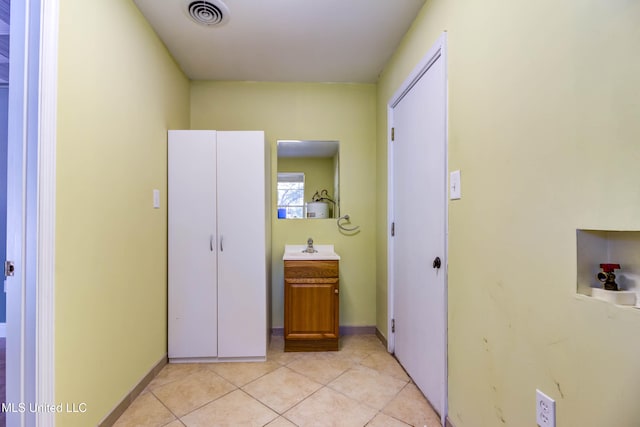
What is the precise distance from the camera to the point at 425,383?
172 centimetres

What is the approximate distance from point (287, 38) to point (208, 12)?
55 centimetres

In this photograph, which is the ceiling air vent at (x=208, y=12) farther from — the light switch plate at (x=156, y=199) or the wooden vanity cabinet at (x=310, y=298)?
the wooden vanity cabinet at (x=310, y=298)

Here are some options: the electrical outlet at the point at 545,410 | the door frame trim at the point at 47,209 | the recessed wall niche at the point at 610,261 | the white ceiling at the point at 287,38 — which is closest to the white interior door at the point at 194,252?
the white ceiling at the point at 287,38

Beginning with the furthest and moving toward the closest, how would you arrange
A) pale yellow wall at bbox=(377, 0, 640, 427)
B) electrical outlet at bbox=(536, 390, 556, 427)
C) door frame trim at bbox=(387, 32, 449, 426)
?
door frame trim at bbox=(387, 32, 449, 426) < electrical outlet at bbox=(536, 390, 556, 427) < pale yellow wall at bbox=(377, 0, 640, 427)

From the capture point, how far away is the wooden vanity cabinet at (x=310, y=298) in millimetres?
2301

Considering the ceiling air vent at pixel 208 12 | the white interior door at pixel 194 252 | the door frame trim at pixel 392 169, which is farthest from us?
the white interior door at pixel 194 252

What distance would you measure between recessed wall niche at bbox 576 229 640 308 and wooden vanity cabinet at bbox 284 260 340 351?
166 cm

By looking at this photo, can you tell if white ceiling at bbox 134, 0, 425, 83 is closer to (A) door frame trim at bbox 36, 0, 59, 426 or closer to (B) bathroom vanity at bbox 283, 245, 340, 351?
(A) door frame trim at bbox 36, 0, 59, 426

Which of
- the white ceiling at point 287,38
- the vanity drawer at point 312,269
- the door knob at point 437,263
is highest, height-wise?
the white ceiling at point 287,38

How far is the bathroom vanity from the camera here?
7.55ft

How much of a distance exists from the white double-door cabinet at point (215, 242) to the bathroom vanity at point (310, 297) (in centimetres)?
28

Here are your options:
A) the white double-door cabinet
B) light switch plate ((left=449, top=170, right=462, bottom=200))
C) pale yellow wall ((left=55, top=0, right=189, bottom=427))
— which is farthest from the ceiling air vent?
light switch plate ((left=449, top=170, right=462, bottom=200))

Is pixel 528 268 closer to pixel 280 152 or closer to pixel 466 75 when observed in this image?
pixel 466 75

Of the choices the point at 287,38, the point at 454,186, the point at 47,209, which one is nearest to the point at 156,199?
the point at 47,209
